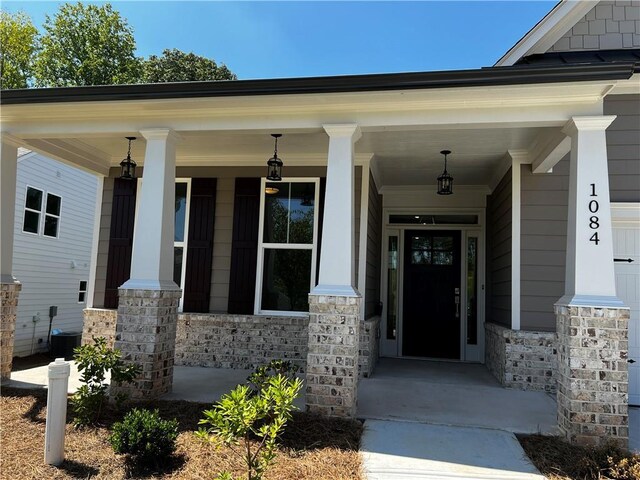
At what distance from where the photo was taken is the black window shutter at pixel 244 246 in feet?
20.5

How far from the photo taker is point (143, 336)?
14.5 feet

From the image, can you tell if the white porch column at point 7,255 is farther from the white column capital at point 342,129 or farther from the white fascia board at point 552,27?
the white fascia board at point 552,27

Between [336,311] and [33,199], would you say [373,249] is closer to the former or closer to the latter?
[336,311]

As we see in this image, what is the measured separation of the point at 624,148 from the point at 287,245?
172 inches

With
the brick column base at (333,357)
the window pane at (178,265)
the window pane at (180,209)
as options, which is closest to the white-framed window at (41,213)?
the window pane at (180,209)

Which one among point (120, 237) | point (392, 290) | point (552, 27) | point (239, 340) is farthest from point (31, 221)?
point (552, 27)

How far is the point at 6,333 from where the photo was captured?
501 cm

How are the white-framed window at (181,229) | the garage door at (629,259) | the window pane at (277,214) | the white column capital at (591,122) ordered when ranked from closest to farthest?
the white column capital at (591,122), the garage door at (629,259), the window pane at (277,214), the white-framed window at (181,229)

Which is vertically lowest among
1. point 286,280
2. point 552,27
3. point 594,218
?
point 286,280

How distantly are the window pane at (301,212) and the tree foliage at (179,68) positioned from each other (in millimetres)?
15178

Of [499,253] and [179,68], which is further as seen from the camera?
[179,68]

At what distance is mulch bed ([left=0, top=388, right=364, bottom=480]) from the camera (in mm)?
3008

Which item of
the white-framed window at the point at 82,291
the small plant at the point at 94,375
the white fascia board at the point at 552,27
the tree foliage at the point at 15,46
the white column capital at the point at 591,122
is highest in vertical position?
the tree foliage at the point at 15,46

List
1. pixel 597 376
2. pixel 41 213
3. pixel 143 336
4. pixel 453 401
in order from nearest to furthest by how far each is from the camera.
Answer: pixel 597 376
pixel 143 336
pixel 453 401
pixel 41 213
